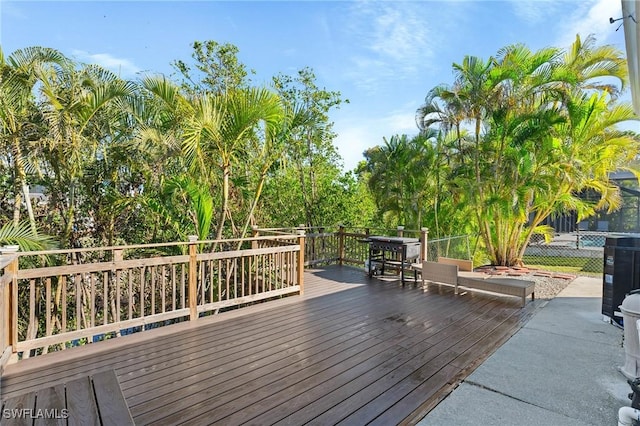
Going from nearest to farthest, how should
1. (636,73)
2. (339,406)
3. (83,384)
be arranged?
1. (83,384)
2. (339,406)
3. (636,73)

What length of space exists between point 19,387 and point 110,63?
524 cm

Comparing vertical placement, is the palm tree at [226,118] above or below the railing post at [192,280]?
above

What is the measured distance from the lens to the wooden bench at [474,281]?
5184 mm

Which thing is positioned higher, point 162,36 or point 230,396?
point 162,36

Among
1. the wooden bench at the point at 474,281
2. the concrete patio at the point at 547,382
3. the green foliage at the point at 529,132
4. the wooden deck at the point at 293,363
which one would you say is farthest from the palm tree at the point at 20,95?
the green foliage at the point at 529,132

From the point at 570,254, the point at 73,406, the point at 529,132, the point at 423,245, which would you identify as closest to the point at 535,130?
the point at 529,132

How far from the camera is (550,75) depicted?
734cm

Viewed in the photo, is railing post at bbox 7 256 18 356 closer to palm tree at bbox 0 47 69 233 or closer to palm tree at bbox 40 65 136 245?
palm tree at bbox 0 47 69 233

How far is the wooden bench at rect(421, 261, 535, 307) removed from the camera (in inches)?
204

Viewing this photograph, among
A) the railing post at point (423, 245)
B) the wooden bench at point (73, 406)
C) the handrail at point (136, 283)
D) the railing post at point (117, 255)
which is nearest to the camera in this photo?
the wooden bench at point (73, 406)

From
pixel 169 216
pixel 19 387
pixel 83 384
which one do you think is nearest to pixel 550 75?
pixel 169 216

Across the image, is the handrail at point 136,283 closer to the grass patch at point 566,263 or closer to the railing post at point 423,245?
the railing post at point 423,245

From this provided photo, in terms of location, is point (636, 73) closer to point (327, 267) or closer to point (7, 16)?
point (327, 267)

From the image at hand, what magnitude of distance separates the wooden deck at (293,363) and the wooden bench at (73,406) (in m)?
0.14
